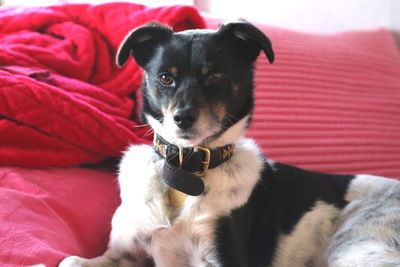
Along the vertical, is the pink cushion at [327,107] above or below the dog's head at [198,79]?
below

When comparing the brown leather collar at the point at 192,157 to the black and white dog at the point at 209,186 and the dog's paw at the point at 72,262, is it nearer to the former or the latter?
the black and white dog at the point at 209,186

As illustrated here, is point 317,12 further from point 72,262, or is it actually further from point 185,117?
point 72,262

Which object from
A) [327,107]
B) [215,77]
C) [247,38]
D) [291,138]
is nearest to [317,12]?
[327,107]

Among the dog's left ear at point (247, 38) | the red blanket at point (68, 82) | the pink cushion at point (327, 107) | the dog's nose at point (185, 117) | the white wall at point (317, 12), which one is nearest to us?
the dog's nose at point (185, 117)

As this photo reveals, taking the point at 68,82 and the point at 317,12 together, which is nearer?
the point at 68,82

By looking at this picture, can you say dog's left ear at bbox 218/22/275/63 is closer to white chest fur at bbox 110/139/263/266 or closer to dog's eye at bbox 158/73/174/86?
dog's eye at bbox 158/73/174/86

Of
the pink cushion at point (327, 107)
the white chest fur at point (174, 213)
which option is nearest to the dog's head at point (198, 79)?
the white chest fur at point (174, 213)

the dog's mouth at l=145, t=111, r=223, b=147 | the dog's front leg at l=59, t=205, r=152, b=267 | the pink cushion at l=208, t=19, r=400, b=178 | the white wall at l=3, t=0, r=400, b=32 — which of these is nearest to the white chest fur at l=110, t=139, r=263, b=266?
the dog's front leg at l=59, t=205, r=152, b=267

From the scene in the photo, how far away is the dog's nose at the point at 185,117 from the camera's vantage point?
3.57 ft

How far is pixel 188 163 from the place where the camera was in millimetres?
1228

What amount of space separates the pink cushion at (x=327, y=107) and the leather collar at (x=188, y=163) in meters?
0.57

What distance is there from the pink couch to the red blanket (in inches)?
0.9

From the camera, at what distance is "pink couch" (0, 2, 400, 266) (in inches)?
46.3

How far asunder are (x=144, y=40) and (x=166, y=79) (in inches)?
6.4
